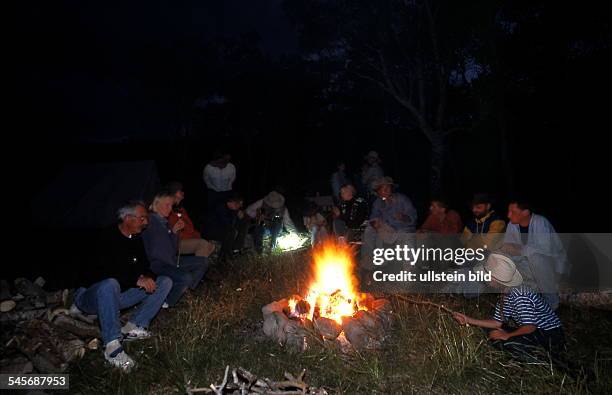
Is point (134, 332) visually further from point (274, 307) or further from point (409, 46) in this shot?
point (409, 46)

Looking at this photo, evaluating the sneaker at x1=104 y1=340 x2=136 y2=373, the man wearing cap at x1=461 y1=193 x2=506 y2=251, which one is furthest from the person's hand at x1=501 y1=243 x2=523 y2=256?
the sneaker at x1=104 y1=340 x2=136 y2=373

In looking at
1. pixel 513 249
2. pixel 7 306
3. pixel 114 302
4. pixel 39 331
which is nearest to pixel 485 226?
pixel 513 249

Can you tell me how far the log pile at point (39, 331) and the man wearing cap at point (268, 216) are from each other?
395 cm

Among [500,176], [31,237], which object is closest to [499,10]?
[500,176]

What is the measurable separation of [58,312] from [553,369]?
5.34 meters

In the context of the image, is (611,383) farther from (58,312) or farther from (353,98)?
(353,98)

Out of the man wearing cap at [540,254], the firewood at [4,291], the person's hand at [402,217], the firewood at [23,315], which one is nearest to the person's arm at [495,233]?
the man wearing cap at [540,254]

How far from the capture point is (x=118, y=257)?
4.85 m

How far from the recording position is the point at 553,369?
3.99m

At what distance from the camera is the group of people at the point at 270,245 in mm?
4453

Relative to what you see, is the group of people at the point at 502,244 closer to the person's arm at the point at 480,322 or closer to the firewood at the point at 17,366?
the person's arm at the point at 480,322

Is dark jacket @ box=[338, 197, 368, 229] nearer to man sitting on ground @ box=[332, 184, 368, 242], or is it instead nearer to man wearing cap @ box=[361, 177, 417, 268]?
man sitting on ground @ box=[332, 184, 368, 242]

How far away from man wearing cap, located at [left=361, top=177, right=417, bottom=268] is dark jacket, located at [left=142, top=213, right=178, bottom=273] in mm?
3331

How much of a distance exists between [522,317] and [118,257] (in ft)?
14.4
